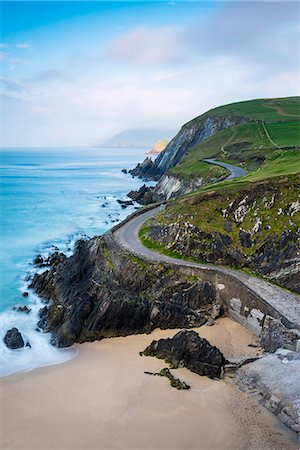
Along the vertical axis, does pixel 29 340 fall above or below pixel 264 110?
below

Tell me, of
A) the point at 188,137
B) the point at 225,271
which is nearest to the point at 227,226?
the point at 225,271

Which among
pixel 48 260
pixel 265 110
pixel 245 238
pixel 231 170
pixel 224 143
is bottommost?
pixel 48 260

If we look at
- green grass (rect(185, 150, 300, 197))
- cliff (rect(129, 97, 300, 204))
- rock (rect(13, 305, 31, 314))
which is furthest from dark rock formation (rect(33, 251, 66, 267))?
cliff (rect(129, 97, 300, 204))

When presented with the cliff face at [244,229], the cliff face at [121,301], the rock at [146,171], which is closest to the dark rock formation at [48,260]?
the cliff face at [121,301]

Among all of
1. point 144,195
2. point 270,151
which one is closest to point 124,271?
point 270,151

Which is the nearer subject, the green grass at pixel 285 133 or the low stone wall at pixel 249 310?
the low stone wall at pixel 249 310

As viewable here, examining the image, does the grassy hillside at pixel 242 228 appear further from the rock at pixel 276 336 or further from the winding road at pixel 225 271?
the rock at pixel 276 336

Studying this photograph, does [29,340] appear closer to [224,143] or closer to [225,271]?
→ [225,271]
